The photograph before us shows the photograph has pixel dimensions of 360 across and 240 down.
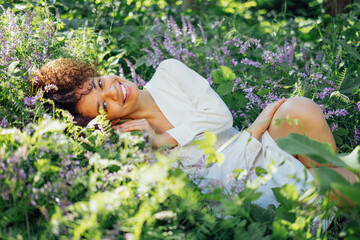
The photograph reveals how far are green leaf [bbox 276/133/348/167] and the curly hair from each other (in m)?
1.19

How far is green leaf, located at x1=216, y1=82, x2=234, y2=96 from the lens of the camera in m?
2.46

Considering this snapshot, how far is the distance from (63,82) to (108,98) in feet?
0.94

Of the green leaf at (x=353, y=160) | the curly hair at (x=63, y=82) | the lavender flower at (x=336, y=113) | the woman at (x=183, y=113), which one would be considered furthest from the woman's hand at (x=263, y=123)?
the curly hair at (x=63, y=82)

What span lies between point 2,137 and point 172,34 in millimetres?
1845

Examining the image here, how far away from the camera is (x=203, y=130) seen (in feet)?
6.81

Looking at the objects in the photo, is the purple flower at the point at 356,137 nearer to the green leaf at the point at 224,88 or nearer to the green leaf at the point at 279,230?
the green leaf at the point at 224,88

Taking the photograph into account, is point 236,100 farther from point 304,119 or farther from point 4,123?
point 4,123

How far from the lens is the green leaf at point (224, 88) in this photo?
246 centimetres

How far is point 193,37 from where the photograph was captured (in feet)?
9.59

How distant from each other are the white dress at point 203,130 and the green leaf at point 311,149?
477 millimetres

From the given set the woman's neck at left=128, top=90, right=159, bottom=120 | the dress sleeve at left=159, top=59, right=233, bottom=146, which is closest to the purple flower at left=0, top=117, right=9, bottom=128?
the woman's neck at left=128, top=90, right=159, bottom=120

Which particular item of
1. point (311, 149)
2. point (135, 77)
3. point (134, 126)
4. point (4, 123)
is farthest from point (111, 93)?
point (311, 149)

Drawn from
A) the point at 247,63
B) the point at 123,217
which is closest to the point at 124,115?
the point at 247,63

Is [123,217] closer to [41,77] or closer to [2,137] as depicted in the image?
[2,137]
